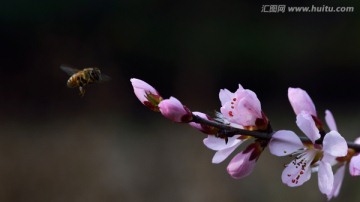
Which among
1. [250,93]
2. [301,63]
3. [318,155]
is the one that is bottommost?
[301,63]

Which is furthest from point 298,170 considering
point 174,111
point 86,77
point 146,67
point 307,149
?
point 146,67

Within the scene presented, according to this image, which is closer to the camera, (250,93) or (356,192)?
(250,93)

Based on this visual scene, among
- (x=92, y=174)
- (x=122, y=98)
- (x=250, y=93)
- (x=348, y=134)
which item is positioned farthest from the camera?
(x=122, y=98)

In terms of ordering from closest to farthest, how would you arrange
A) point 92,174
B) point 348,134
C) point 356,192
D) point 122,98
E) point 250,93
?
point 250,93, point 356,192, point 92,174, point 348,134, point 122,98

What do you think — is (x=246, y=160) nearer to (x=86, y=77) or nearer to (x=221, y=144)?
(x=221, y=144)

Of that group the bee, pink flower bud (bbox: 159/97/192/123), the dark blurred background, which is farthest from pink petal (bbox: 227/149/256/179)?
the dark blurred background

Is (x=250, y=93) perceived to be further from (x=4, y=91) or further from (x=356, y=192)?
(x=4, y=91)

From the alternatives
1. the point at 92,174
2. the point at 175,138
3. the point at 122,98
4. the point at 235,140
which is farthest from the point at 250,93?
the point at 122,98
